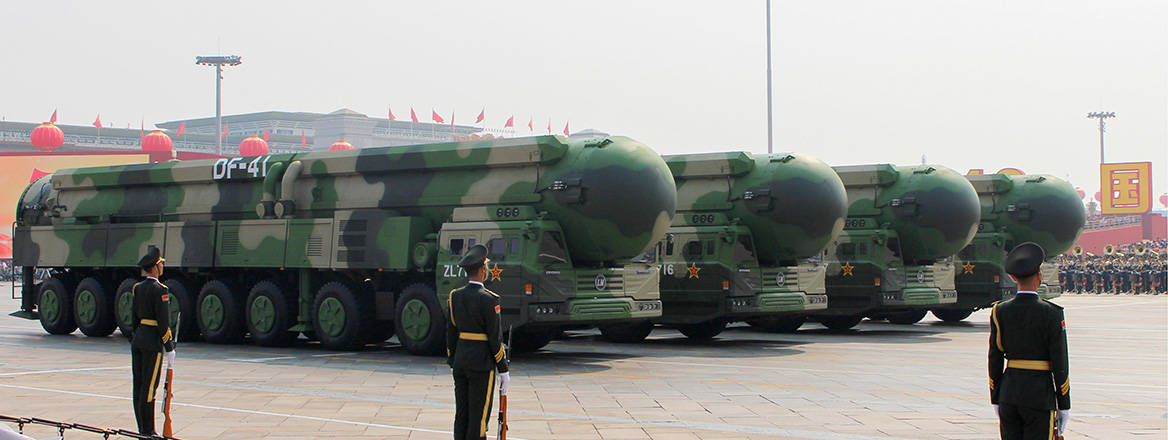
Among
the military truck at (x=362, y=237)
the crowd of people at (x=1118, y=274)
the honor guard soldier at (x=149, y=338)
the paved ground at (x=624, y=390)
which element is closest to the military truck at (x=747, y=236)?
the paved ground at (x=624, y=390)

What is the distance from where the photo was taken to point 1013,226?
26047 mm

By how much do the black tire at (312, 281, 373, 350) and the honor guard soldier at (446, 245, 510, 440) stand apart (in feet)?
32.5

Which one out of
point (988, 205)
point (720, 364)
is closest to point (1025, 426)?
point (720, 364)

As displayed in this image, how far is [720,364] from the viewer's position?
55.4 feet

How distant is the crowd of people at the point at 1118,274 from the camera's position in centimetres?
4562

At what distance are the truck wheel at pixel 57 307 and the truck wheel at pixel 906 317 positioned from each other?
1612 centimetres

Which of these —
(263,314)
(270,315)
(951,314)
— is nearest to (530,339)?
(270,315)

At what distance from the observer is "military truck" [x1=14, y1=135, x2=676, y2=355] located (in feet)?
54.6

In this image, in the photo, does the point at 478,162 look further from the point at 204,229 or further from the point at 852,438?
the point at 852,438

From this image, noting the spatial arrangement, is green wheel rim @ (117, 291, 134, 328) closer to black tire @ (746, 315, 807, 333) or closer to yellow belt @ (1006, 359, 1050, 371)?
black tire @ (746, 315, 807, 333)

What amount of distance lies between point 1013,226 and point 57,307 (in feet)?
59.8

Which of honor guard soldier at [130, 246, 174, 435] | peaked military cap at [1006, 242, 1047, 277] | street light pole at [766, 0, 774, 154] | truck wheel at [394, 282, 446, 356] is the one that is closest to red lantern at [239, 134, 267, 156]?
street light pole at [766, 0, 774, 154]

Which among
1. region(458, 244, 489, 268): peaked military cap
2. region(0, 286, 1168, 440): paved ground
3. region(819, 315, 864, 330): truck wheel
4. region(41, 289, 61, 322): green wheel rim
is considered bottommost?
region(0, 286, 1168, 440): paved ground

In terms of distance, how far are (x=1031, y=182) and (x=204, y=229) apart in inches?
637
